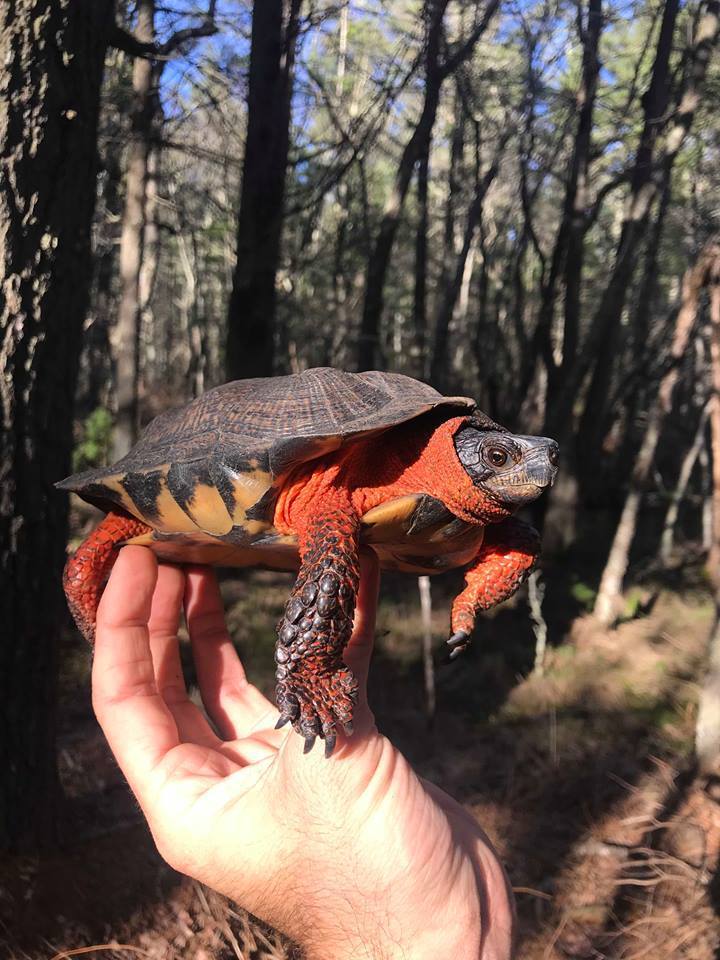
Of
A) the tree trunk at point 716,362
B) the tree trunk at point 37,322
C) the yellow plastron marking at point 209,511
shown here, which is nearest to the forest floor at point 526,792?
the tree trunk at point 37,322

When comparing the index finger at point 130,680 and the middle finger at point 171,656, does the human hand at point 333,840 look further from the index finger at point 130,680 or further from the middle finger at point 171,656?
the middle finger at point 171,656

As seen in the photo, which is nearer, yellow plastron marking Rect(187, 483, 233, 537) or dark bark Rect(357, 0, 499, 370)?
yellow plastron marking Rect(187, 483, 233, 537)

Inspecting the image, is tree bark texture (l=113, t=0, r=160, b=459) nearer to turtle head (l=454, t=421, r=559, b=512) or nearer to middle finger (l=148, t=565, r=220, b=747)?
middle finger (l=148, t=565, r=220, b=747)

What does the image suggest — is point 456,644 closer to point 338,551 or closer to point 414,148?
point 338,551

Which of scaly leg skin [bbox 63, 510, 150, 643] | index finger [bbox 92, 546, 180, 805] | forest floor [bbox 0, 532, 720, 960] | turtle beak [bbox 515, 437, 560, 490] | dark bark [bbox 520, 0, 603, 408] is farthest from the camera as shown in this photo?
dark bark [bbox 520, 0, 603, 408]

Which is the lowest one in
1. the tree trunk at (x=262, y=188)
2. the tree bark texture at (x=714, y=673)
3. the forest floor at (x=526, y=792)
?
the forest floor at (x=526, y=792)

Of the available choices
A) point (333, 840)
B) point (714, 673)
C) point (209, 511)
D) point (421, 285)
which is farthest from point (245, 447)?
point (421, 285)

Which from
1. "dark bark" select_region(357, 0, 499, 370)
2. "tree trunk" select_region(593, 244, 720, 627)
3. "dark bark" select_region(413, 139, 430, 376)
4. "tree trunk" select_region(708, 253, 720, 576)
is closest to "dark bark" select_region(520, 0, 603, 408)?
"tree trunk" select_region(593, 244, 720, 627)
